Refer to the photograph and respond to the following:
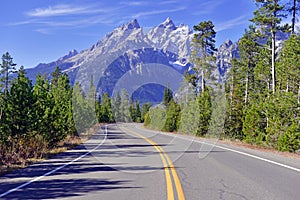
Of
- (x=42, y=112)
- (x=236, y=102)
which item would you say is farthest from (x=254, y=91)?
(x=42, y=112)

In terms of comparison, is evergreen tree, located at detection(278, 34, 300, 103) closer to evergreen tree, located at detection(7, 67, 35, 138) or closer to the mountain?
the mountain

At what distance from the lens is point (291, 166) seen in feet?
41.9

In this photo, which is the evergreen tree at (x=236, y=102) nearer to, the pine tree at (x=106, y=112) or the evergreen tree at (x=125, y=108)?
the pine tree at (x=106, y=112)

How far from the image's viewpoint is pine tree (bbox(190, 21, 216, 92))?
48.0 meters

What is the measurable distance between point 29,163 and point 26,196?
687 cm

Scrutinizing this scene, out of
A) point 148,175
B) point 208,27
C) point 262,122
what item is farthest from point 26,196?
point 208,27

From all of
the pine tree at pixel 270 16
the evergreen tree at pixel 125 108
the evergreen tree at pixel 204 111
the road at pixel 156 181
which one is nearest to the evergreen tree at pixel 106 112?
the evergreen tree at pixel 125 108

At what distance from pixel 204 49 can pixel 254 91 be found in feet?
28.5

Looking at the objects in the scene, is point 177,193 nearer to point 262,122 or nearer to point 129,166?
point 129,166

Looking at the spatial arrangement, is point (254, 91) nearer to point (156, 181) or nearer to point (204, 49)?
point (204, 49)

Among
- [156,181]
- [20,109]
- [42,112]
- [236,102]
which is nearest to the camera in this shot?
[156,181]

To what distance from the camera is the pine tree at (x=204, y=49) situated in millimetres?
48031

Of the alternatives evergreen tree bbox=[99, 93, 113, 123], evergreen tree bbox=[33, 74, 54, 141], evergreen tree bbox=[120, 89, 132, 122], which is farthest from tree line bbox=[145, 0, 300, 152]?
evergreen tree bbox=[120, 89, 132, 122]

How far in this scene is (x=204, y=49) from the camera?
48.7 m
